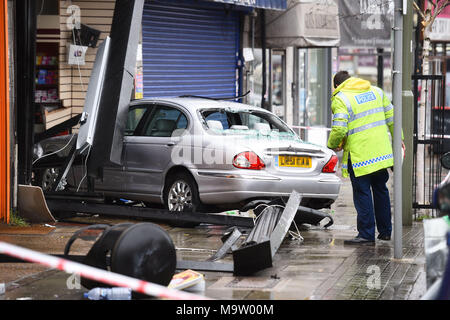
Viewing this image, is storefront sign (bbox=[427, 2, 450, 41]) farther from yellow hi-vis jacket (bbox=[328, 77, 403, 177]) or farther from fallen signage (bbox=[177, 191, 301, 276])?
fallen signage (bbox=[177, 191, 301, 276])

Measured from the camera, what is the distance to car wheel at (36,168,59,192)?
12.0 meters

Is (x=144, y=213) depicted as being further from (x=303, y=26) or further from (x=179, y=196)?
(x=303, y=26)

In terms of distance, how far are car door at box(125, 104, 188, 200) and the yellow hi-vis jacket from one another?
2.44m

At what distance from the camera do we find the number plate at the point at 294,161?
10.5 m

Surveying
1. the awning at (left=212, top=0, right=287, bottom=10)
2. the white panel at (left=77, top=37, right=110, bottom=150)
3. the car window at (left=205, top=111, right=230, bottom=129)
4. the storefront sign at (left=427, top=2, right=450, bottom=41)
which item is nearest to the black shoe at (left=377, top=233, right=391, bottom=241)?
the car window at (left=205, top=111, right=230, bottom=129)

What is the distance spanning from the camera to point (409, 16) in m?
10.8

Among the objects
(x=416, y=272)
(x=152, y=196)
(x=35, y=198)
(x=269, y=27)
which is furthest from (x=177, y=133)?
(x=269, y=27)

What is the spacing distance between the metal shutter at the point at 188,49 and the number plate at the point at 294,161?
4.61m

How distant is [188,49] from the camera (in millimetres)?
15898

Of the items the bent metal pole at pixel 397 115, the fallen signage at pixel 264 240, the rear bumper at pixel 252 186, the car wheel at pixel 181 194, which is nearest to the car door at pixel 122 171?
the car wheel at pixel 181 194

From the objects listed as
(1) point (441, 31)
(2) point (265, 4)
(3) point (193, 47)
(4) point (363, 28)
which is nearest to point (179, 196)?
(3) point (193, 47)

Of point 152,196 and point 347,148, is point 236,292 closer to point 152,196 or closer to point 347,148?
point 347,148

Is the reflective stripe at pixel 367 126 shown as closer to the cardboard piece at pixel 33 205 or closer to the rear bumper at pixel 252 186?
the rear bumper at pixel 252 186
